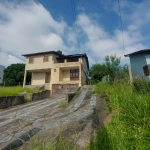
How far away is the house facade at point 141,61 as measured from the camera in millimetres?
13227

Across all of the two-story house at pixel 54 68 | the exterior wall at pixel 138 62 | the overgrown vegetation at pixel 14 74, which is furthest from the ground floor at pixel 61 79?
the exterior wall at pixel 138 62

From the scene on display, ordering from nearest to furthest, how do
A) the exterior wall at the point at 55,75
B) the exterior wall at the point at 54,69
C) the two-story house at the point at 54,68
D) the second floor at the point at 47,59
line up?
the exterior wall at the point at 54,69 → the two-story house at the point at 54,68 → the exterior wall at the point at 55,75 → the second floor at the point at 47,59

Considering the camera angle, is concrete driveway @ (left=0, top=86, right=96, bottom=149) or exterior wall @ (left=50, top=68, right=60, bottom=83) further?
exterior wall @ (left=50, top=68, right=60, bottom=83)

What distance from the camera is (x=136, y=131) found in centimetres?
196

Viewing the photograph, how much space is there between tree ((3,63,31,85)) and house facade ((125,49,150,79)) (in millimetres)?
22121

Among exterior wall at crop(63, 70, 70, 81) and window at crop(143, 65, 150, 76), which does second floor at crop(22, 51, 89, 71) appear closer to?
exterior wall at crop(63, 70, 70, 81)

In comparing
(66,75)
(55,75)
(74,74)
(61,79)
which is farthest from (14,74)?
(74,74)

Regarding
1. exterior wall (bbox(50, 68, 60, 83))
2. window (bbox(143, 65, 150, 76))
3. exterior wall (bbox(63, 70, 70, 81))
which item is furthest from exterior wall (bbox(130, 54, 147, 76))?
exterior wall (bbox(50, 68, 60, 83))

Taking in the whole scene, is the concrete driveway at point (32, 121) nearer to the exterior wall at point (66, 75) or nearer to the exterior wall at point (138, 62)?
the exterior wall at point (138, 62)

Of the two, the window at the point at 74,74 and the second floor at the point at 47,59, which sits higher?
the second floor at the point at 47,59

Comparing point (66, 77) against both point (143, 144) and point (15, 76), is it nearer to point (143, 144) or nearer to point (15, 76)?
point (15, 76)

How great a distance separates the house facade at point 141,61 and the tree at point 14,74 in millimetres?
22121

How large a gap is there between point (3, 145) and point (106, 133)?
2.14m

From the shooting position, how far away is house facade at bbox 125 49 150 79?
1323cm
